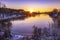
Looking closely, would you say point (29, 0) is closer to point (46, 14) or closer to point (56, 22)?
point (46, 14)

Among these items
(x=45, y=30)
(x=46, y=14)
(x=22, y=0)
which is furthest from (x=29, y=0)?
(x=45, y=30)

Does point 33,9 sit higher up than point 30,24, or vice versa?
point 33,9

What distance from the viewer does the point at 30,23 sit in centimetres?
129

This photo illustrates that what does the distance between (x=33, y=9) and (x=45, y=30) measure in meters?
0.26

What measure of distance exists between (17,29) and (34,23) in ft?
0.63

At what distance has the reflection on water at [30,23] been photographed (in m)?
1.28

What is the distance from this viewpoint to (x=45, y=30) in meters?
1.30

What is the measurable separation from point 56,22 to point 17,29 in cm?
42

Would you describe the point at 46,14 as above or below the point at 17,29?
above

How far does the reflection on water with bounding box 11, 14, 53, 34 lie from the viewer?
4.19 feet

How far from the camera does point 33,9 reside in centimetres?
131

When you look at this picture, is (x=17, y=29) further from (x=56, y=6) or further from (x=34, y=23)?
(x=56, y=6)

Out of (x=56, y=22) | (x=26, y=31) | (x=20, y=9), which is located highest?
(x=20, y=9)

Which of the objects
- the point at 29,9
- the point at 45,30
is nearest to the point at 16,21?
the point at 29,9
